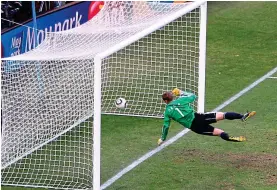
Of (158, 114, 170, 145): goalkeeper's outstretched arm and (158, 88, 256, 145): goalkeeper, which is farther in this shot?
(158, 88, 256, 145): goalkeeper

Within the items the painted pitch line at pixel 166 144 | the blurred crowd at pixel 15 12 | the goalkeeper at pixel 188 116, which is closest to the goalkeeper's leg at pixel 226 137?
the goalkeeper at pixel 188 116

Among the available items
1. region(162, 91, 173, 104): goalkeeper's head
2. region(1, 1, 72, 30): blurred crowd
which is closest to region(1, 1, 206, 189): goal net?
region(162, 91, 173, 104): goalkeeper's head

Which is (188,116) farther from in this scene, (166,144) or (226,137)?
(166,144)

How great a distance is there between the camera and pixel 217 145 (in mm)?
15867

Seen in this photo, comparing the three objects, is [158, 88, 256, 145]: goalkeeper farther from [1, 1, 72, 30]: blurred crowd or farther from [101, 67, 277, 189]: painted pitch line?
[1, 1, 72, 30]: blurred crowd

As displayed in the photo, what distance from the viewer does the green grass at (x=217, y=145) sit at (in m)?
14.0

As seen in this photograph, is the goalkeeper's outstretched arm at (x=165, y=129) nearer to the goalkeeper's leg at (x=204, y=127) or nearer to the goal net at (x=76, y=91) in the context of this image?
the goalkeeper's leg at (x=204, y=127)

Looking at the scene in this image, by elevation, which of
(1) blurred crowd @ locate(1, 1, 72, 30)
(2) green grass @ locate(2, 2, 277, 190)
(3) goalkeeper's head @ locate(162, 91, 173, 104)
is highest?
(1) blurred crowd @ locate(1, 1, 72, 30)

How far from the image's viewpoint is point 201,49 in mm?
17172

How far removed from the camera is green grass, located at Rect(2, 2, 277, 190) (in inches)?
552

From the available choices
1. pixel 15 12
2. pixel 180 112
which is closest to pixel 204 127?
pixel 180 112

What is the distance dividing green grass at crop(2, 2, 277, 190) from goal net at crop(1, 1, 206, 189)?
503 mm

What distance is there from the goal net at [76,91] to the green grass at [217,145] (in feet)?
1.65

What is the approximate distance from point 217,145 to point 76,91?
271cm
